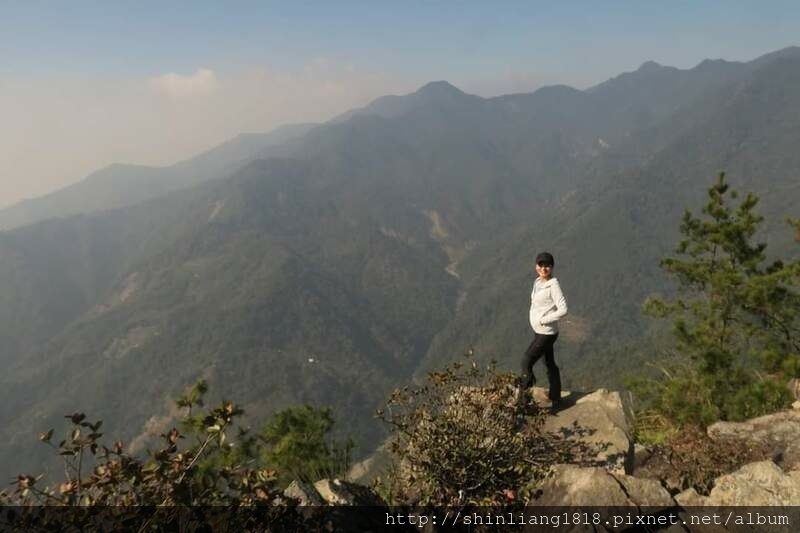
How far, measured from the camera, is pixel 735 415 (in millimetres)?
13000

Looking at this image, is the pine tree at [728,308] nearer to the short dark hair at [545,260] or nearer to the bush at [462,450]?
the short dark hair at [545,260]

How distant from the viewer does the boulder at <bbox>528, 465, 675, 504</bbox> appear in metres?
5.66

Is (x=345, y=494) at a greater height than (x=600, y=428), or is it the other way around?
(x=345, y=494)

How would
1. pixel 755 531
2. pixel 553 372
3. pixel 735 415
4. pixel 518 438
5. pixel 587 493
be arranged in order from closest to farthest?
pixel 755 531, pixel 587 493, pixel 518 438, pixel 553 372, pixel 735 415

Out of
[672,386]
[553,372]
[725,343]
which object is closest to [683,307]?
[725,343]

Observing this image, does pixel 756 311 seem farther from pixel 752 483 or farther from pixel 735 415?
pixel 752 483

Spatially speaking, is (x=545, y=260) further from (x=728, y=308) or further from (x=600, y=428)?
(x=728, y=308)

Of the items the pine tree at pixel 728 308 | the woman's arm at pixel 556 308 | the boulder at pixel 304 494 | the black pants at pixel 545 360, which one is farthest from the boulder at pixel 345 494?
the pine tree at pixel 728 308

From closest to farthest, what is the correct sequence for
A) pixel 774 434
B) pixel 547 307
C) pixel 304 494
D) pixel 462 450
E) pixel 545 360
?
1. pixel 304 494
2. pixel 462 450
3. pixel 774 434
4. pixel 547 307
5. pixel 545 360

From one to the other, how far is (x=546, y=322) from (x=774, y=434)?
397 cm

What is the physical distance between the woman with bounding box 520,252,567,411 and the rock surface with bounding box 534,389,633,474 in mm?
512

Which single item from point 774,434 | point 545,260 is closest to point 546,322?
point 545,260

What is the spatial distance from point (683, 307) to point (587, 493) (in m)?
18.3

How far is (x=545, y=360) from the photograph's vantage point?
29.8ft
